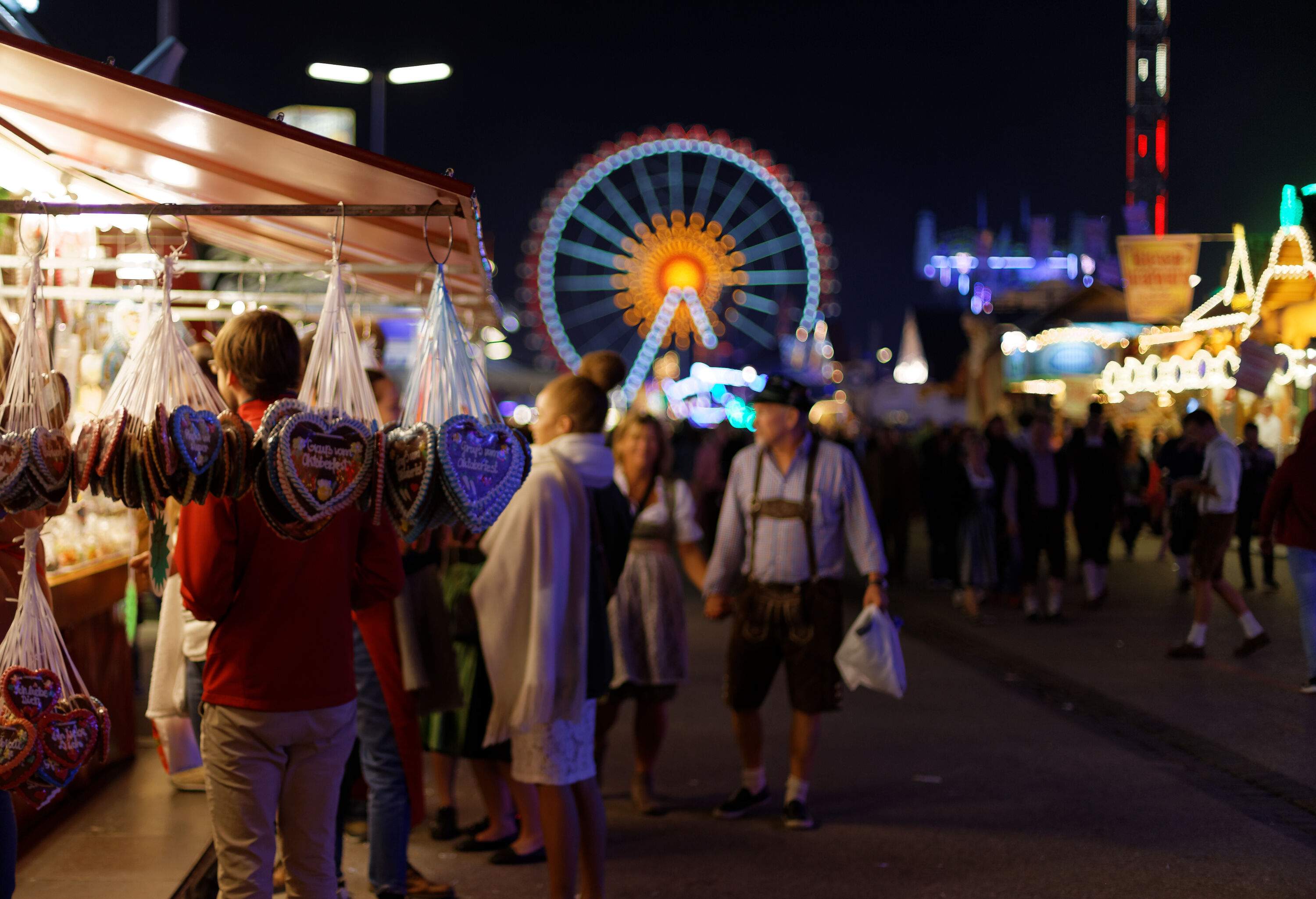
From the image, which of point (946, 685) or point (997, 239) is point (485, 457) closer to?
point (946, 685)

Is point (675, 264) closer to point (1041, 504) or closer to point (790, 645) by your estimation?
point (1041, 504)

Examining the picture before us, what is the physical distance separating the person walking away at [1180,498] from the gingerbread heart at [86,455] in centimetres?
990

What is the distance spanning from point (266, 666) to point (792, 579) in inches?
111

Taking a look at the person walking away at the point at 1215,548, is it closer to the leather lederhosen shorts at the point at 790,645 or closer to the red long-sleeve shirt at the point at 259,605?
the leather lederhosen shorts at the point at 790,645

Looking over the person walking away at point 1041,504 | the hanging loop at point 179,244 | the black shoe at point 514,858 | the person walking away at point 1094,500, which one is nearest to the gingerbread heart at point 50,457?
the hanging loop at point 179,244

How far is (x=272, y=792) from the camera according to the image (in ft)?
9.51

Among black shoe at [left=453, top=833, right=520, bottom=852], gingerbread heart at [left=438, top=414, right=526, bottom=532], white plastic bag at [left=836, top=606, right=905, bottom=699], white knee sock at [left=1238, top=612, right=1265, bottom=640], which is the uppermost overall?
gingerbread heart at [left=438, top=414, right=526, bottom=532]

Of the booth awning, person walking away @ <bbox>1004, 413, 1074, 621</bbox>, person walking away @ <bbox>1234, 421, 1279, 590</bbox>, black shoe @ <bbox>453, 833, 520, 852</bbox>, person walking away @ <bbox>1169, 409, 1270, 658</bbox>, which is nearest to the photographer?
the booth awning

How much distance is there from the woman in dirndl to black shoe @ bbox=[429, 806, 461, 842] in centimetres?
68

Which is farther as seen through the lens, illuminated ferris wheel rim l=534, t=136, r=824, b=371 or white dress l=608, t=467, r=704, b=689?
illuminated ferris wheel rim l=534, t=136, r=824, b=371

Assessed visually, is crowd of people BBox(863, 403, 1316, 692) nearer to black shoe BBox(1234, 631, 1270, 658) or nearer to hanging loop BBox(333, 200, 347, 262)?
black shoe BBox(1234, 631, 1270, 658)

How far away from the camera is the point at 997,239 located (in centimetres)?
7194

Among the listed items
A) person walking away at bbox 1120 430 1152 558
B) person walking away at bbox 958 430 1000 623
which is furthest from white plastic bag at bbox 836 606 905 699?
person walking away at bbox 1120 430 1152 558

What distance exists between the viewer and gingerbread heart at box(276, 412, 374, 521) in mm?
2629
